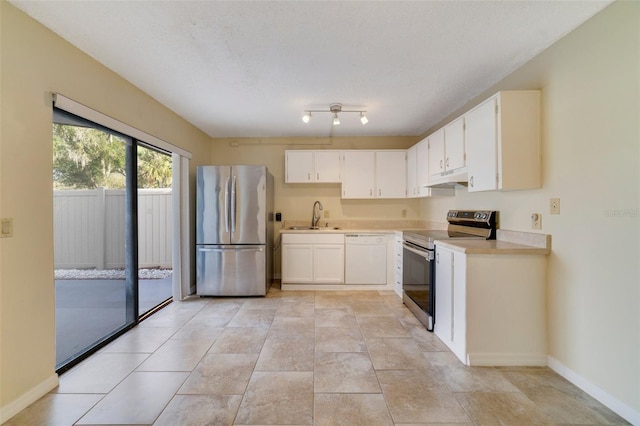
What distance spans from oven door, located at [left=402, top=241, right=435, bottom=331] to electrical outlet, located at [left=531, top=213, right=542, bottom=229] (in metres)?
0.84

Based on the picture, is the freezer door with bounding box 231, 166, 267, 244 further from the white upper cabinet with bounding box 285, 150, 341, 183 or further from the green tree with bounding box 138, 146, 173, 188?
the green tree with bounding box 138, 146, 173, 188

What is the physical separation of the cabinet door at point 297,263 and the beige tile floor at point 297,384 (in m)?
1.20

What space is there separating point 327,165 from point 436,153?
65.9 inches

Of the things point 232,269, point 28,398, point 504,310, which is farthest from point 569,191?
point 28,398

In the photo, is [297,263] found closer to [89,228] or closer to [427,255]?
[427,255]

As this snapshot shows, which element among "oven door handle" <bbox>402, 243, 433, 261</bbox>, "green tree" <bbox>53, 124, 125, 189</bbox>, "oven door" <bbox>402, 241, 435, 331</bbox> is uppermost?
"green tree" <bbox>53, 124, 125, 189</bbox>

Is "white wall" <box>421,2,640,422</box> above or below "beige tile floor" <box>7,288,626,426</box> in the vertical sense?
above

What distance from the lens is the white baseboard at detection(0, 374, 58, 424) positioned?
5.00 ft

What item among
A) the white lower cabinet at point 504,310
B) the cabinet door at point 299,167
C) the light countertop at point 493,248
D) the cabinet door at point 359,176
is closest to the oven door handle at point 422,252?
the light countertop at point 493,248

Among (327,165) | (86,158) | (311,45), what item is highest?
(311,45)

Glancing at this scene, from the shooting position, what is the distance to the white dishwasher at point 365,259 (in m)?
3.96

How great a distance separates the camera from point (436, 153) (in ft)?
10.7

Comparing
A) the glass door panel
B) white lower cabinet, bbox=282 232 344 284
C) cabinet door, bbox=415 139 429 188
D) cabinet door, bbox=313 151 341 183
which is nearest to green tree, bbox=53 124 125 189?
the glass door panel

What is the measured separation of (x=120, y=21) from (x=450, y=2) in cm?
209
